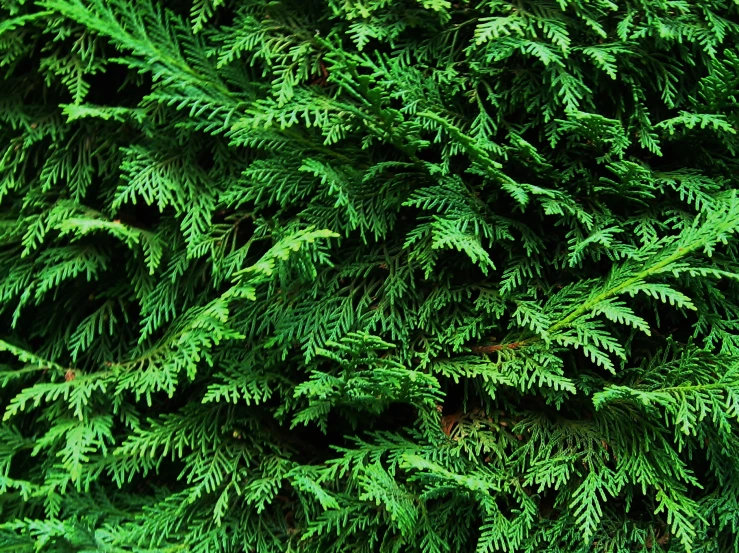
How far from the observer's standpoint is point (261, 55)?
1.89m

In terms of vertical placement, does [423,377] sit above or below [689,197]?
below

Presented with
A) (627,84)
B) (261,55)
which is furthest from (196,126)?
(627,84)

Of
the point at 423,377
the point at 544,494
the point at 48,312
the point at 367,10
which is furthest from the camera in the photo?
the point at 48,312

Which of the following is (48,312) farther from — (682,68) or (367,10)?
(682,68)

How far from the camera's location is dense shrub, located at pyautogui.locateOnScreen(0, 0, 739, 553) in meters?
1.76

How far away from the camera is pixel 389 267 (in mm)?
1967

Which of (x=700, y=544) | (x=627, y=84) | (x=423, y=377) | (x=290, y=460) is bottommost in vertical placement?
(x=700, y=544)

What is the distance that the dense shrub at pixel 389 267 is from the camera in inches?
69.2

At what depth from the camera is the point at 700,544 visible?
185 centimetres

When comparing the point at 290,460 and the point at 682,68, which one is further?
the point at 290,460

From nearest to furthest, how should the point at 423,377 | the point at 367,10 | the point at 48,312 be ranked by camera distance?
the point at 423,377, the point at 367,10, the point at 48,312

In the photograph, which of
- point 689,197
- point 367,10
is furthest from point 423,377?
point 367,10

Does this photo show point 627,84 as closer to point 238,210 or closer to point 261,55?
point 261,55

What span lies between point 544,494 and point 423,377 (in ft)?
2.29
